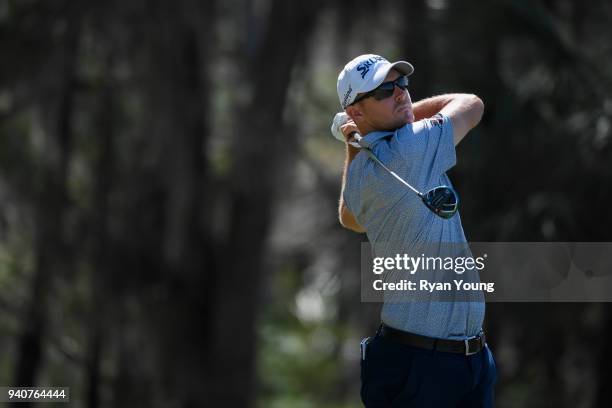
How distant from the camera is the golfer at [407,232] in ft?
9.64

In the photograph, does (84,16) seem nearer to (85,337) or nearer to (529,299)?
(85,337)

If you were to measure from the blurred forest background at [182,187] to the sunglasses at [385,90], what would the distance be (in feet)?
13.2

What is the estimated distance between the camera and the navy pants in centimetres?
293

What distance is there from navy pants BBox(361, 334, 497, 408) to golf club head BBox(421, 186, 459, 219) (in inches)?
14.6

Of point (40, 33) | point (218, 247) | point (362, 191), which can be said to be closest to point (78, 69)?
point (40, 33)

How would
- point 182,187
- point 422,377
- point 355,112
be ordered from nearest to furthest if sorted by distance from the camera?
point 422,377 → point 355,112 → point 182,187

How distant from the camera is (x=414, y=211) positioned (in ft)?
9.64

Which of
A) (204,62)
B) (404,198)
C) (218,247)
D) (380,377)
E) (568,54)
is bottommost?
(380,377)

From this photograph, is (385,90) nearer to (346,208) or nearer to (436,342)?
(346,208)

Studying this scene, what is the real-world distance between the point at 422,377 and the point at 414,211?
439 mm

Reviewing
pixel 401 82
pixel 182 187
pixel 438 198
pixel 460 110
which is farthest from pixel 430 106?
pixel 182 187

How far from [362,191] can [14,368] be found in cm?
595

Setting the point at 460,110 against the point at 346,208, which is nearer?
the point at 460,110

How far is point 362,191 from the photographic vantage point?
3010mm
